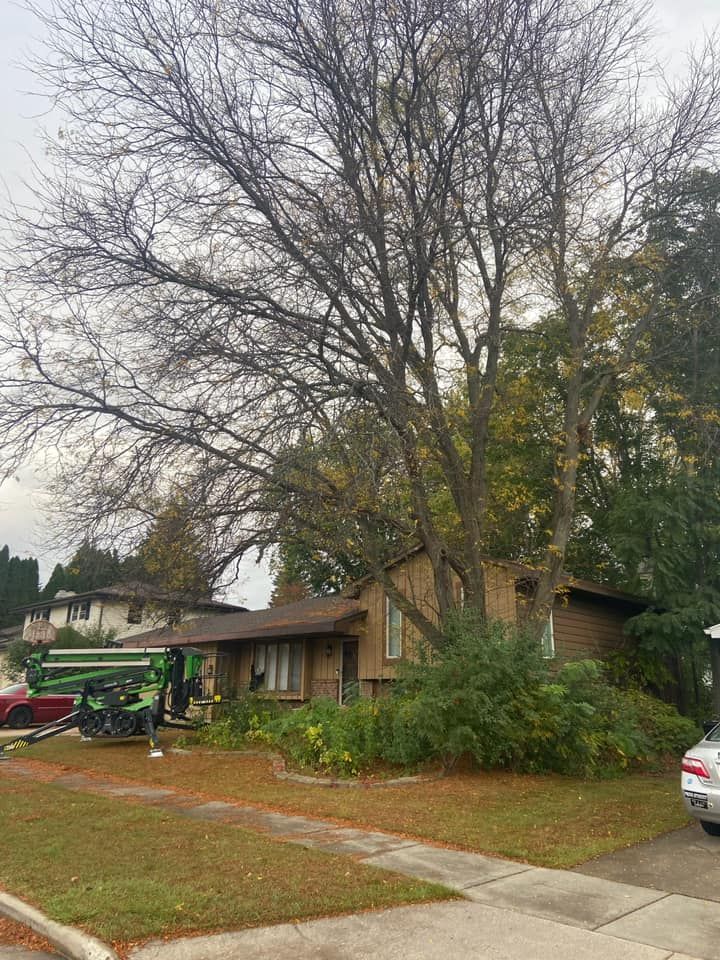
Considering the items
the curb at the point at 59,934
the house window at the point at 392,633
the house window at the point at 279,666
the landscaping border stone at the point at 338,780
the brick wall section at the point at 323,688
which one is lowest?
the curb at the point at 59,934

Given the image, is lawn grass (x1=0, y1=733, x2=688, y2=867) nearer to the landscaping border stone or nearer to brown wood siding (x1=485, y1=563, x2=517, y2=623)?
the landscaping border stone

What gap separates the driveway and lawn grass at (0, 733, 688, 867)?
208 millimetres

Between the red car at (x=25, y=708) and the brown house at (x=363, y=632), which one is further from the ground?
the brown house at (x=363, y=632)

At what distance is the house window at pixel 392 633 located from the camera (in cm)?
2083

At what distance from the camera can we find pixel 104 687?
58.4 feet

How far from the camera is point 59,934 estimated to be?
5.02m

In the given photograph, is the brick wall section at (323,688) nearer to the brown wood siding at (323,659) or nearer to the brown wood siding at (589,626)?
the brown wood siding at (323,659)

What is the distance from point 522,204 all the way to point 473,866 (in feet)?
38.5

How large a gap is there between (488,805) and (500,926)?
4891 mm

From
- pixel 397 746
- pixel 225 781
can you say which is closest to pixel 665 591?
pixel 397 746

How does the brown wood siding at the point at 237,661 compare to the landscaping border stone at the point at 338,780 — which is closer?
the landscaping border stone at the point at 338,780

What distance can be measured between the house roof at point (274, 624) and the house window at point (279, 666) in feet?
3.26

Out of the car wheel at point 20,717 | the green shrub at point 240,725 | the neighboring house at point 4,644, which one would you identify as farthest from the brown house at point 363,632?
the neighboring house at point 4,644

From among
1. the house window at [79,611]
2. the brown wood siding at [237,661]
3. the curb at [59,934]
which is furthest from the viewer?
the house window at [79,611]
